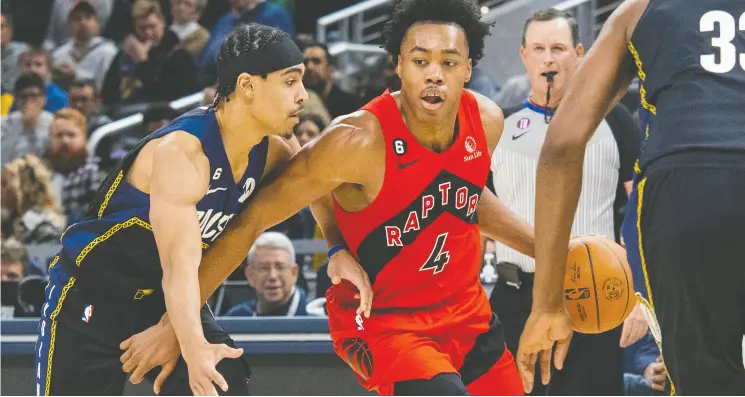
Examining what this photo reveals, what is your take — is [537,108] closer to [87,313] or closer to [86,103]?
[87,313]

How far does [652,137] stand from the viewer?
2340mm

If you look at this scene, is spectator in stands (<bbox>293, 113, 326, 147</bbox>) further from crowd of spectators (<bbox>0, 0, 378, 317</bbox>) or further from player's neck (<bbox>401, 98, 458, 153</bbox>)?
player's neck (<bbox>401, 98, 458, 153</bbox>)

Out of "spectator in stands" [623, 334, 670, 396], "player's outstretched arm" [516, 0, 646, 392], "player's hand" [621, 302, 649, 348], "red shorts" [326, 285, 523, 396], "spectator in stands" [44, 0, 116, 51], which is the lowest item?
"spectator in stands" [623, 334, 670, 396]

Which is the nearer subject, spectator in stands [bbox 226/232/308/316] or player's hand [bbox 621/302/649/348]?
player's hand [bbox 621/302/649/348]

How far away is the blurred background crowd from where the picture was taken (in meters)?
5.93

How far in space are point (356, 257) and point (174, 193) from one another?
702 millimetres

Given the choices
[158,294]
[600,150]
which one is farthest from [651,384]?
[158,294]

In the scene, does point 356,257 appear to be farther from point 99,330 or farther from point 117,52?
point 117,52

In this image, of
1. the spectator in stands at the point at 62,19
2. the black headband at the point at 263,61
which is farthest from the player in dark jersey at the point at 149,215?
the spectator in stands at the point at 62,19

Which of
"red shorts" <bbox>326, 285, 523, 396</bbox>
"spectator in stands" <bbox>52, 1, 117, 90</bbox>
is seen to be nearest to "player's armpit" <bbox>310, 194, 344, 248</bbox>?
"red shorts" <bbox>326, 285, 523, 396</bbox>

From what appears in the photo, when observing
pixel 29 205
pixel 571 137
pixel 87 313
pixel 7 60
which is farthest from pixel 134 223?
pixel 7 60

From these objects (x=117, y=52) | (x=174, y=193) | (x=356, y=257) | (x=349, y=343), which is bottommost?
(x=349, y=343)

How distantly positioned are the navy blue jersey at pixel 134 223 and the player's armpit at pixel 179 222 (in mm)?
128

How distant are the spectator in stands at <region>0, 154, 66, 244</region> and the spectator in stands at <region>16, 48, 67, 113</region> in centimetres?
171
